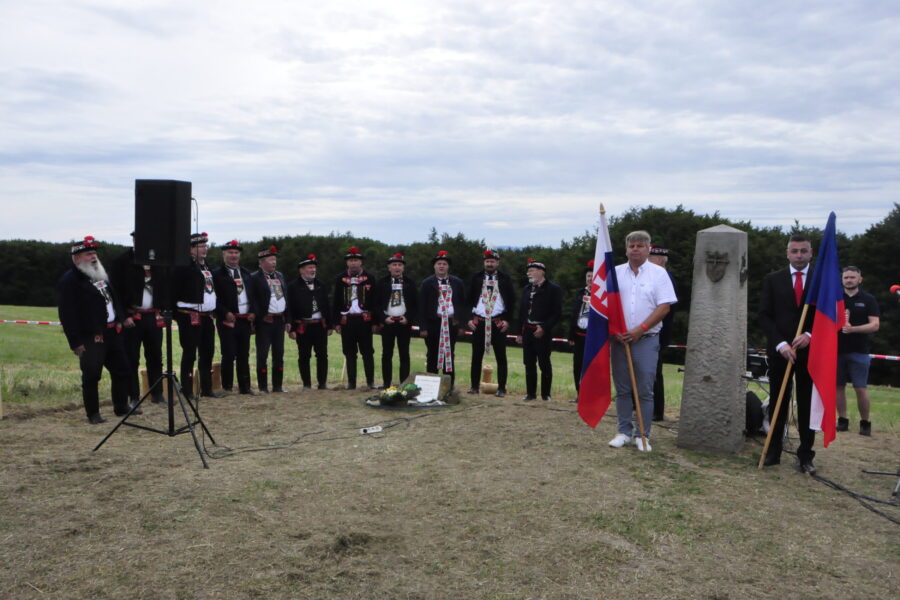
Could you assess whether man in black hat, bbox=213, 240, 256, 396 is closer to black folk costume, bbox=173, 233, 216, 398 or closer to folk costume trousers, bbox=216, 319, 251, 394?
folk costume trousers, bbox=216, 319, 251, 394

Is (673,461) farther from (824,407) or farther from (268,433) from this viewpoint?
(268,433)

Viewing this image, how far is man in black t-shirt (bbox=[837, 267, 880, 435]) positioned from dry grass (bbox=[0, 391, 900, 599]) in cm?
92

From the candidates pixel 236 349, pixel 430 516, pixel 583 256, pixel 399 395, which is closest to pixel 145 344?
pixel 236 349

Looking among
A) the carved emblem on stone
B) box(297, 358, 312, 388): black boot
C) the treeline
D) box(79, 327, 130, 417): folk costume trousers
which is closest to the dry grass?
box(79, 327, 130, 417): folk costume trousers

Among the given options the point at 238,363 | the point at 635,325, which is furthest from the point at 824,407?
the point at 238,363

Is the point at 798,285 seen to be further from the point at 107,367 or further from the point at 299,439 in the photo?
the point at 107,367

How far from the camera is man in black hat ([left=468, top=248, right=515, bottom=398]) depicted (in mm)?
10305

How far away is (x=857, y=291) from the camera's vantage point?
8602 mm

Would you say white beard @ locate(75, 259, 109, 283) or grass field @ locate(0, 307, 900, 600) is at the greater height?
white beard @ locate(75, 259, 109, 283)

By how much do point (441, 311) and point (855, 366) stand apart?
18.4ft

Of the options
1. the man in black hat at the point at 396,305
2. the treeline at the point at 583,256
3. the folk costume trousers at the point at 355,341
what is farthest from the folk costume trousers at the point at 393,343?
the treeline at the point at 583,256

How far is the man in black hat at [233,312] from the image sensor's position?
32.2 feet

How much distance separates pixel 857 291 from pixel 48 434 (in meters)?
9.79

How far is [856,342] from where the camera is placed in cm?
852
